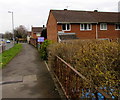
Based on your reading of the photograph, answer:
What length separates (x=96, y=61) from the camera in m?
3.11

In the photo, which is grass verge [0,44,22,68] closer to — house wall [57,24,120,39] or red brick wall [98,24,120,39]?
house wall [57,24,120,39]

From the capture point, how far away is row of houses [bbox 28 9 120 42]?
2064 centimetres

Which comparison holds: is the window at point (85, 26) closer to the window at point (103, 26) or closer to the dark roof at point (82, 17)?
the dark roof at point (82, 17)

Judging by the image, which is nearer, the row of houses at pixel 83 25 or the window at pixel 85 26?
the row of houses at pixel 83 25

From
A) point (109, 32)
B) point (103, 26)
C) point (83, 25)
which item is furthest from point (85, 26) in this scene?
point (109, 32)

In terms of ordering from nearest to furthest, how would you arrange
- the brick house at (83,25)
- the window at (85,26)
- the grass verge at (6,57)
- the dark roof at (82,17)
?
the grass verge at (6,57)
the brick house at (83,25)
the dark roof at (82,17)
the window at (85,26)

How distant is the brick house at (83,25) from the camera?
2064 cm

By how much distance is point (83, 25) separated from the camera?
22094 millimetres

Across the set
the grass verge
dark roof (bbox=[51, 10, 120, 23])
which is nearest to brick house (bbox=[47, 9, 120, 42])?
dark roof (bbox=[51, 10, 120, 23])

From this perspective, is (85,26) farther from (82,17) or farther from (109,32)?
(109,32)

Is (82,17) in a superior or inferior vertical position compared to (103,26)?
superior

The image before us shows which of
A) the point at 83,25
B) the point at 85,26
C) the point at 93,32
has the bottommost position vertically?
the point at 93,32

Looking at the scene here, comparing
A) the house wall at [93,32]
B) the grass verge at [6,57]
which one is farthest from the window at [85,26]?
the grass verge at [6,57]

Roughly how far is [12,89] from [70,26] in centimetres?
1716
